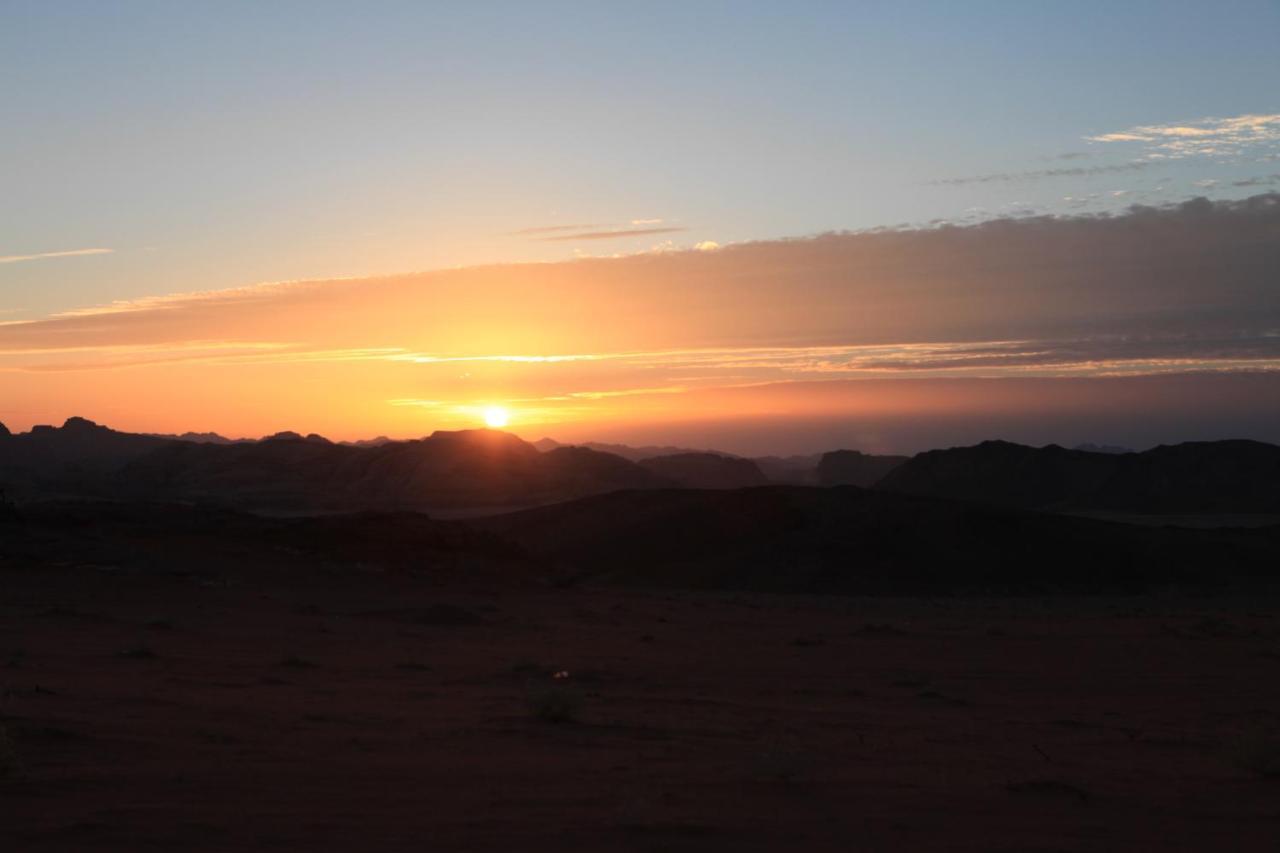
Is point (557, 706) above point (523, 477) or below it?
above

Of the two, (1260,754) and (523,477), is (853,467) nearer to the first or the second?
(523,477)

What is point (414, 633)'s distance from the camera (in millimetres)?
24641

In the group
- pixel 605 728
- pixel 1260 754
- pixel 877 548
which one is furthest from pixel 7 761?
pixel 877 548

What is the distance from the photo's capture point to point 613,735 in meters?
12.4

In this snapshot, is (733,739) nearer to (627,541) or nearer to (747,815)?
(747,815)

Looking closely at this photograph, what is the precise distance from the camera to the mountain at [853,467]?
148000 mm

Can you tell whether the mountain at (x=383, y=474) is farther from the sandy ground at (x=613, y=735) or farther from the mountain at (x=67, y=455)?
the sandy ground at (x=613, y=735)

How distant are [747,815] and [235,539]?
119 feet

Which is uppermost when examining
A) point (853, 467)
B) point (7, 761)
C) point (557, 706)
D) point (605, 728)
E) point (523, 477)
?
point (7, 761)

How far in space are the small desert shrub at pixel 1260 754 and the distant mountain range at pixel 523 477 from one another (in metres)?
77.1

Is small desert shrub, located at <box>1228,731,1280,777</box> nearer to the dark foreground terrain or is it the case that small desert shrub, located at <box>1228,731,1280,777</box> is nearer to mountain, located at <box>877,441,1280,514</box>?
the dark foreground terrain

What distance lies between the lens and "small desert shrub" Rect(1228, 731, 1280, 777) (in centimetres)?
1041

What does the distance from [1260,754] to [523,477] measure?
108 m

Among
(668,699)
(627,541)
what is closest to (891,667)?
(668,699)
